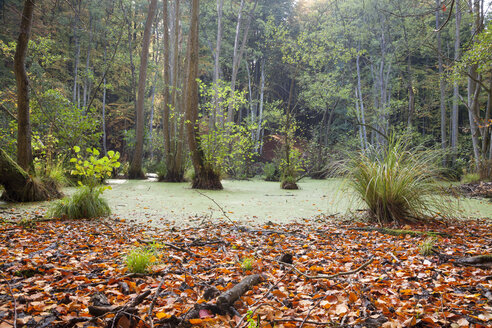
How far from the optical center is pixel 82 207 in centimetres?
316

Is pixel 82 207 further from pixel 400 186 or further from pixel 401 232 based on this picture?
pixel 400 186

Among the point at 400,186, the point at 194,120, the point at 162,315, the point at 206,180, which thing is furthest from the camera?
the point at 206,180

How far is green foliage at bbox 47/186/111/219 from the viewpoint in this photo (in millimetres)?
3074

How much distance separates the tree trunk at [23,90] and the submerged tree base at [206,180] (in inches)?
124

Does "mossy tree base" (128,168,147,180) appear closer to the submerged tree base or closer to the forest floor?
the submerged tree base

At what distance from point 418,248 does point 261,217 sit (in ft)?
5.93

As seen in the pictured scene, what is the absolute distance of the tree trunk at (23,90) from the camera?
12.3ft

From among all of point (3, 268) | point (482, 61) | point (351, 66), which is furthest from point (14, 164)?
point (351, 66)

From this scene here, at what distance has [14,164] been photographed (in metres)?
3.74

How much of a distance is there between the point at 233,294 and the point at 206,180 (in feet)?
16.9

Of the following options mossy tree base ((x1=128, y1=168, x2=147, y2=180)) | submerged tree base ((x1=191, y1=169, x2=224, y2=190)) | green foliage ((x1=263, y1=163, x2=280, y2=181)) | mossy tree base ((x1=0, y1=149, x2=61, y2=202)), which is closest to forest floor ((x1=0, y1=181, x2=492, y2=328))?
mossy tree base ((x1=0, y1=149, x2=61, y2=202))

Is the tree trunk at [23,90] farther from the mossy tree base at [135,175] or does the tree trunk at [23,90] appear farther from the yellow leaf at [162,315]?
the mossy tree base at [135,175]

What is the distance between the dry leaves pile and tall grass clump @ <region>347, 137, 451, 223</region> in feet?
1.41

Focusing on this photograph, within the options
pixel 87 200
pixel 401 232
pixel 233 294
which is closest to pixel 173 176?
pixel 87 200
